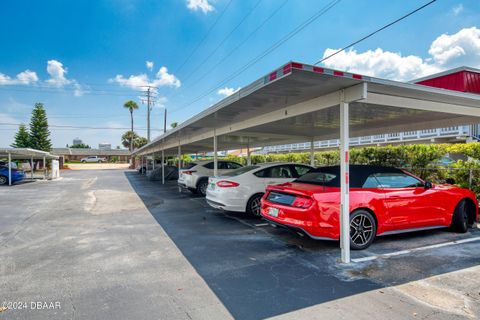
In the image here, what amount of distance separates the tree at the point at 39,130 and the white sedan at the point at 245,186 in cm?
4698

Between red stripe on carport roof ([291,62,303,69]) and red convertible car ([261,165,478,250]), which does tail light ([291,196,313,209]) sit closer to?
red convertible car ([261,165,478,250])

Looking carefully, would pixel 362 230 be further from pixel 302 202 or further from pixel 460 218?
pixel 460 218

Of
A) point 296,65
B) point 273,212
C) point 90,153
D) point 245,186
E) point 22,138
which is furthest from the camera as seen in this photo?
point 90,153

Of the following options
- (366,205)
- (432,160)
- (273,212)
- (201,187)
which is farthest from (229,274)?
(201,187)

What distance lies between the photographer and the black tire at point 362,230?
4641mm

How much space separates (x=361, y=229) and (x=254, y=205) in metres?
3.03

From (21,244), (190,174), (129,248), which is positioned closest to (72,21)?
(190,174)

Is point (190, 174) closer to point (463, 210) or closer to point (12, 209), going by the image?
point (12, 209)

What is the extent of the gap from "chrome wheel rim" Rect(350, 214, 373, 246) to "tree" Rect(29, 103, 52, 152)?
5068 centimetres

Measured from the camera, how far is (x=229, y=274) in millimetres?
3777

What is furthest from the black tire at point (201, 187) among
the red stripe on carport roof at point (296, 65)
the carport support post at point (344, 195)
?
the red stripe on carport roof at point (296, 65)

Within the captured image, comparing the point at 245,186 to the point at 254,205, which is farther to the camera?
the point at 254,205

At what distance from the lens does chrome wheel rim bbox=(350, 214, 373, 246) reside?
4.66m

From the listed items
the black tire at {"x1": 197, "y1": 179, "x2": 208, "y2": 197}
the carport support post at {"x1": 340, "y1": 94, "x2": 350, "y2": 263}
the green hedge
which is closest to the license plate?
the carport support post at {"x1": 340, "y1": 94, "x2": 350, "y2": 263}
